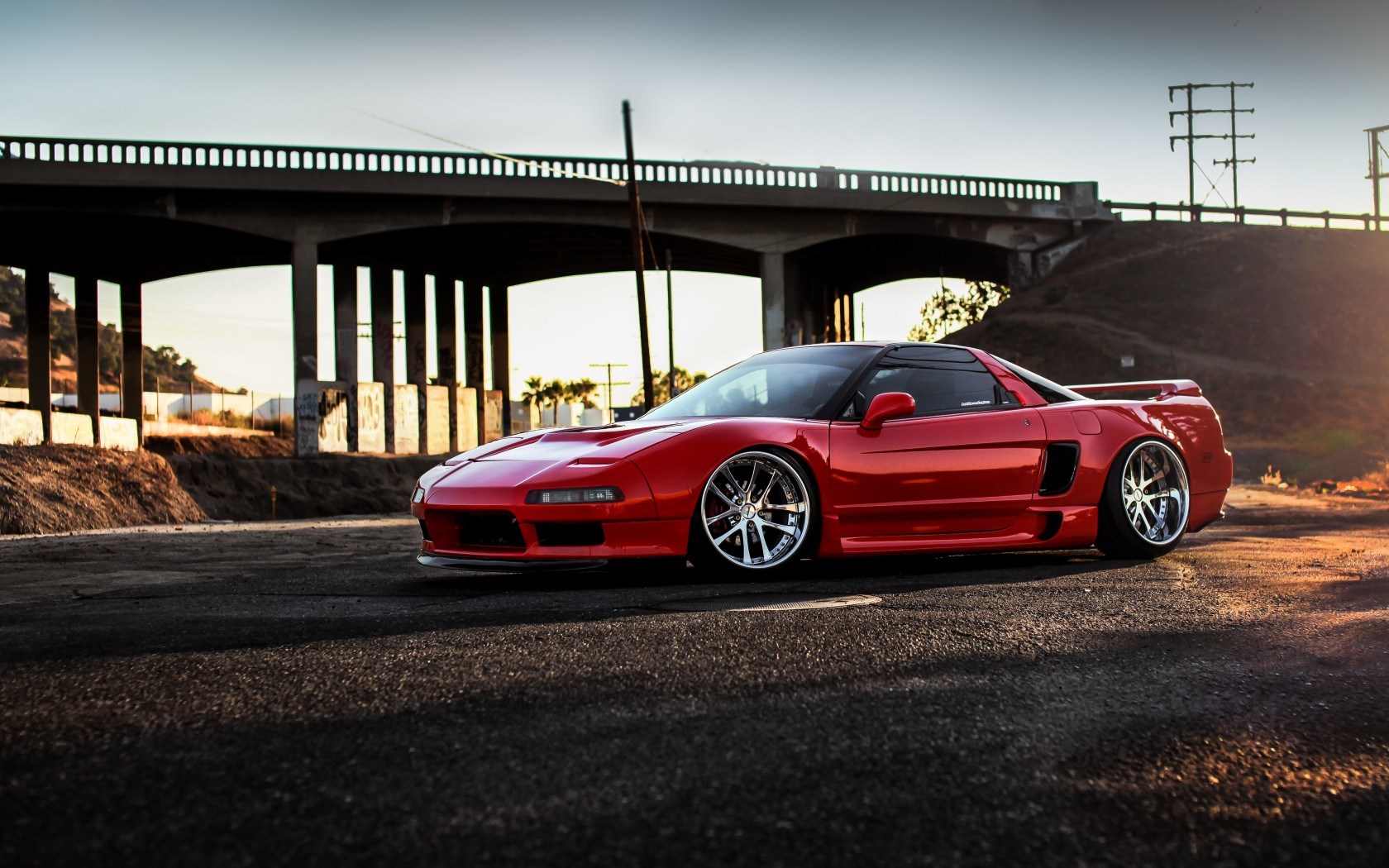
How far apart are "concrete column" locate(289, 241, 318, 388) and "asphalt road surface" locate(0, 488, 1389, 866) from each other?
31.3 metres

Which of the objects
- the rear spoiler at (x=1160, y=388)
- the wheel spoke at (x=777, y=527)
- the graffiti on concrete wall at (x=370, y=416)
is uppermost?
the graffiti on concrete wall at (x=370, y=416)

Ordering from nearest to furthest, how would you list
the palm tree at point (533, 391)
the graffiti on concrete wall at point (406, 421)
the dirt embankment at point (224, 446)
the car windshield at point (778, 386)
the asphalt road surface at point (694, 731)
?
the asphalt road surface at point (694, 731) < the car windshield at point (778, 386) < the dirt embankment at point (224, 446) < the graffiti on concrete wall at point (406, 421) < the palm tree at point (533, 391)

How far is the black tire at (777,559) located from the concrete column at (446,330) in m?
41.4

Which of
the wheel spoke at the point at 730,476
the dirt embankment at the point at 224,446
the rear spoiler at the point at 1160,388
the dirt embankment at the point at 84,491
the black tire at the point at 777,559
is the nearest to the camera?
the black tire at the point at 777,559

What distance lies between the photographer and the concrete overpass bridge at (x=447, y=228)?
108ft

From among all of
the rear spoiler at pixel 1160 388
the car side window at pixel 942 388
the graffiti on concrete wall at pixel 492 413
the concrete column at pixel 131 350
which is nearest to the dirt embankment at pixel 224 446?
the concrete column at pixel 131 350

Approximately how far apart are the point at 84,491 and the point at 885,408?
11.9 meters

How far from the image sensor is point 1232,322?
44500 mm

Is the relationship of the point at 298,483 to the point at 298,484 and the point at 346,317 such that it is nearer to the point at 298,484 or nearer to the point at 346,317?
the point at 298,484

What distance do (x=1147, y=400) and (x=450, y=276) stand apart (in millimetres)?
41097

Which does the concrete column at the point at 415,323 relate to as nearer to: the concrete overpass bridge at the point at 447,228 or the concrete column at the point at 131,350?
the concrete overpass bridge at the point at 447,228

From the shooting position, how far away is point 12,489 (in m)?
12.9

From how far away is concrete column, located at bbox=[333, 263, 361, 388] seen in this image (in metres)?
37.6

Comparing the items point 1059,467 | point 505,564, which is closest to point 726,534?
point 505,564
